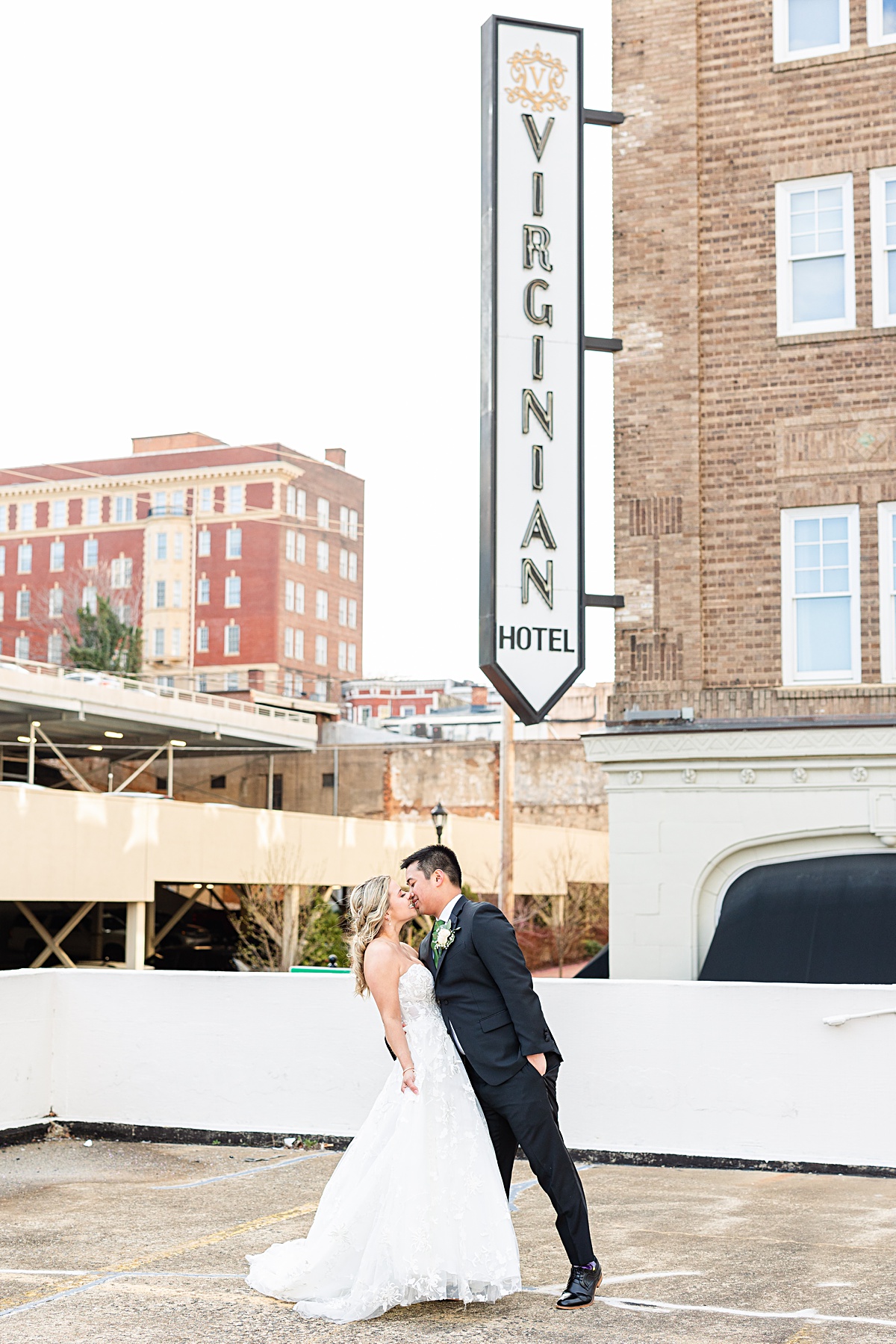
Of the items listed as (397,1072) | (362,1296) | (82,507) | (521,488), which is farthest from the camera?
(82,507)

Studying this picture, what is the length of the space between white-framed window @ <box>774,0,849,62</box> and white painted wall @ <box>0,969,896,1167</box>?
1228 cm

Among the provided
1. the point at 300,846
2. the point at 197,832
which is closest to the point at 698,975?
the point at 197,832

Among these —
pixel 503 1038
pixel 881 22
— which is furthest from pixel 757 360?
pixel 503 1038

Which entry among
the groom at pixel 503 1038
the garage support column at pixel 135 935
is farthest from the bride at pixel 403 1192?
the garage support column at pixel 135 935

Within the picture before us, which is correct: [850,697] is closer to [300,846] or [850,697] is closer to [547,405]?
[547,405]

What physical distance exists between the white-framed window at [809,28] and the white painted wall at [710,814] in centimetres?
809

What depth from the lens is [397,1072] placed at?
270 inches

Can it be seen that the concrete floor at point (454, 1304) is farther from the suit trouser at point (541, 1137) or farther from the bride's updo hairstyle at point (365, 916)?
the bride's updo hairstyle at point (365, 916)

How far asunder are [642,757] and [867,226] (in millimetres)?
6638

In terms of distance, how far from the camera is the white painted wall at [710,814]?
17047mm

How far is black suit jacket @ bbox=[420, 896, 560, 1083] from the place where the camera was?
6.71m

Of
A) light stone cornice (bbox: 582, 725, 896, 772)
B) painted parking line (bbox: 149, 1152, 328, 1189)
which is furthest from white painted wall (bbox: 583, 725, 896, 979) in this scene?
painted parking line (bbox: 149, 1152, 328, 1189)

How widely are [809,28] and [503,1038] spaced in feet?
50.2

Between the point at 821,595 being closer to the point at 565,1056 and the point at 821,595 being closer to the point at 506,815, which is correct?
the point at 565,1056
